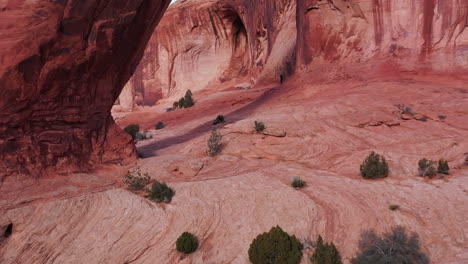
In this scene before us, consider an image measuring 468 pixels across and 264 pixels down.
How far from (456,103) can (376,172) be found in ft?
22.1

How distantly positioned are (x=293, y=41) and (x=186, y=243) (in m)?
23.0

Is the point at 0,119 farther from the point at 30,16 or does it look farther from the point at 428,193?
the point at 428,193

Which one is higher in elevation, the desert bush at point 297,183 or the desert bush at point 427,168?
the desert bush at point 297,183

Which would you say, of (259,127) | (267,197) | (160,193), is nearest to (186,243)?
(160,193)

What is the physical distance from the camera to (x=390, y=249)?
6352mm

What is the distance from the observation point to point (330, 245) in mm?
6672

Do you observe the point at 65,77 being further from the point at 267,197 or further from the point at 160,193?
the point at 267,197

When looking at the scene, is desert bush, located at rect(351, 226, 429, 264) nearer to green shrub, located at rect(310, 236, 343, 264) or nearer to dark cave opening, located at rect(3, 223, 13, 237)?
green shrub, located at rect(310, 236, 343, 264)

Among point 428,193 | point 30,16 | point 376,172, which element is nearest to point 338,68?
point 376,172

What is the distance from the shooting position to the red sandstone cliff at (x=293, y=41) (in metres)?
16.6

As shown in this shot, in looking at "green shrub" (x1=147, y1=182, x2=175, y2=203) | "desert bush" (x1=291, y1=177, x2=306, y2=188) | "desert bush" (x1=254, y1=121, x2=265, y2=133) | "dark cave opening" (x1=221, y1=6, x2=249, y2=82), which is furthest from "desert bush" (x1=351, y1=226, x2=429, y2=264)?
"dark cave opening" (x1=221, y1=6, x2=249, y2=82)

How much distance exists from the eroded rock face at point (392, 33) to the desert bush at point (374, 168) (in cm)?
923

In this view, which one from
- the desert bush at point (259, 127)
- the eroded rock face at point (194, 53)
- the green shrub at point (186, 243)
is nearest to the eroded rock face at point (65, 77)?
the green shrub at point (186, 243)

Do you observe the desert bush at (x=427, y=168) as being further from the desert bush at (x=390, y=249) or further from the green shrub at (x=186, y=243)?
the green shrub at (x=186, y=243)
